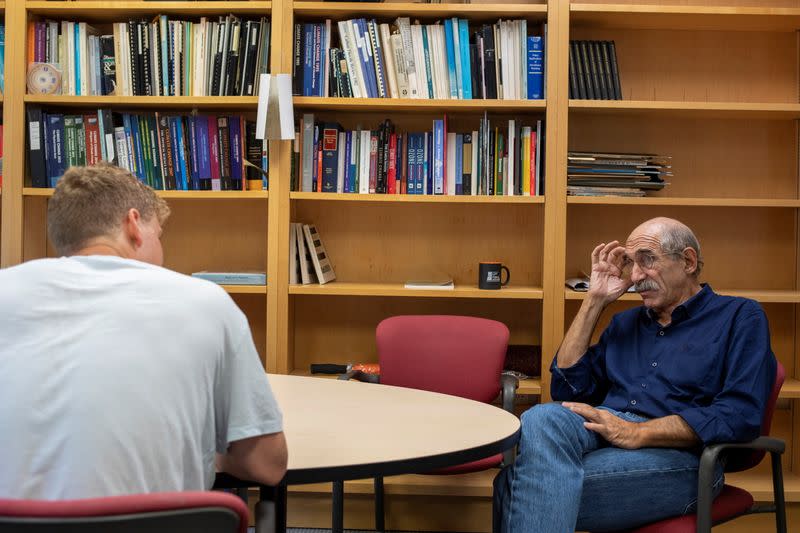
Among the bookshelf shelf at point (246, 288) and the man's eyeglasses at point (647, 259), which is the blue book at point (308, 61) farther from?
the man's eyeglasses at point (647, 259)

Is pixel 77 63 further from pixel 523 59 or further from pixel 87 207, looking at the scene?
pixel 87 207

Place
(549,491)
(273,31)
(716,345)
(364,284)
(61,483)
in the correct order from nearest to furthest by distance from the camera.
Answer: (61,483) → (549,491) → (716,345) → (273,31) → (364,284)

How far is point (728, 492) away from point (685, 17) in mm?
2026

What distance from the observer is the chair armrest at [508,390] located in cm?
290

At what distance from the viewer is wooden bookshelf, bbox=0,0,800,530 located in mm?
3463

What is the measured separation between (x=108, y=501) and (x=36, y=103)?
2.99 meters

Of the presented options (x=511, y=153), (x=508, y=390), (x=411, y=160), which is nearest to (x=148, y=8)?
(x=411, y=160)

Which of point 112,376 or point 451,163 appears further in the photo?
point 451,163

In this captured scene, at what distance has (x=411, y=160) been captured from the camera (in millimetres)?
3562

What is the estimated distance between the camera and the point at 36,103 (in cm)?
362

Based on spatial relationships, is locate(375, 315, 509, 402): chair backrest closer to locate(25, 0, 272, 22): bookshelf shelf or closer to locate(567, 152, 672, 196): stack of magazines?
locate(567, 152, 672, 196): stack of magazines

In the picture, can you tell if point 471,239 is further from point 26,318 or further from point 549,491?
point 26,318

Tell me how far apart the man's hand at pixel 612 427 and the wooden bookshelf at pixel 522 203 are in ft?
3.33

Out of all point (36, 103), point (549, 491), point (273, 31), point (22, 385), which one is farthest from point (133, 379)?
point (36, 103)
